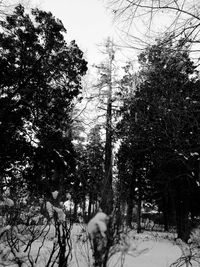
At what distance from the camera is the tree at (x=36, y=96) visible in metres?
11.9

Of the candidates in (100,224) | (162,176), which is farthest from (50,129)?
(100,224)

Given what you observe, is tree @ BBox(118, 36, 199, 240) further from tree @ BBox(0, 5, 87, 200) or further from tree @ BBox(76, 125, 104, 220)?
tree @ BBox(0, 5, 87, 200)

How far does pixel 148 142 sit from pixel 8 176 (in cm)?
657

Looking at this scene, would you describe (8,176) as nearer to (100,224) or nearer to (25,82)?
(25,82)

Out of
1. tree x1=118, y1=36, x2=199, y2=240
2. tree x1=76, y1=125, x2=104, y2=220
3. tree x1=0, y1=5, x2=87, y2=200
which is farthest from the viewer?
tree x1=0, y1=5, x2=87, y2=200

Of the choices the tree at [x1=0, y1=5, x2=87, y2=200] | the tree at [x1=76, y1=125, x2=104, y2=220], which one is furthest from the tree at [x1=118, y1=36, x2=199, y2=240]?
the tree at [x1=0, y1=5, x2=87, y2=200]

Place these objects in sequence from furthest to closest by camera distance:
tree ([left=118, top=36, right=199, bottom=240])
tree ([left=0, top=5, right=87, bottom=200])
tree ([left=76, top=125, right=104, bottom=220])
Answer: tree ([left=0, top=5, right=87, bottom=200])
tree ([left=76, top=125, right=104, bottom=220])
tree ([left=118, top=36, right=199, bottom=240])

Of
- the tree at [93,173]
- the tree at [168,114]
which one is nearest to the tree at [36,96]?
the tree at [93,173]

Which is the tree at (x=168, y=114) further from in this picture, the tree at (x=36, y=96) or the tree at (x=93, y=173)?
the tree at (x=36, y=96)

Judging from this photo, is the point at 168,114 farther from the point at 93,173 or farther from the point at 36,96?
the point at 36,96

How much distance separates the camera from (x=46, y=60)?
12.8 meters

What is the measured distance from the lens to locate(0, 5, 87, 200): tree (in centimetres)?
1187

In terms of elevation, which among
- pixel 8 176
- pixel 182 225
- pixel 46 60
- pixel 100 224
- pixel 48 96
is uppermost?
pixel 46 60

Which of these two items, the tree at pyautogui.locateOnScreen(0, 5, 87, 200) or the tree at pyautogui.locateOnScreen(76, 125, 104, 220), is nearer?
the tree at pyautogui.locateOnScreen(76, 125, 104, 220)
